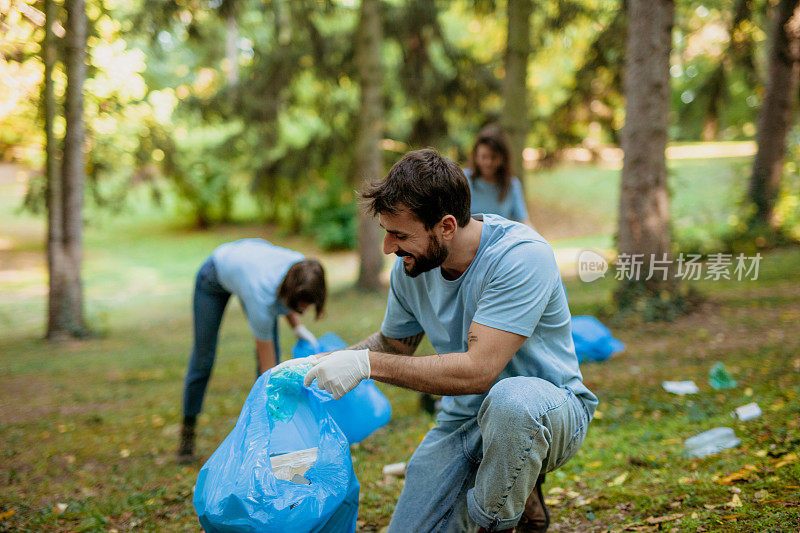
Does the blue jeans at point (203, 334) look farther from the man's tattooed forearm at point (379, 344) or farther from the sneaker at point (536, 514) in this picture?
the sneaker at point (536, 514)

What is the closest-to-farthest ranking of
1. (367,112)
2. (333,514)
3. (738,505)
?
(333,514) < (738,505) < (367,112)

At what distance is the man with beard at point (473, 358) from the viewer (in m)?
2.07

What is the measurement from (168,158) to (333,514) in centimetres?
1073

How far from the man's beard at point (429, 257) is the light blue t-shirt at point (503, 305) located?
0.38ft

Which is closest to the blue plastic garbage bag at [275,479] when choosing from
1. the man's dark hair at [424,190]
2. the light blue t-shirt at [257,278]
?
the man's dark hair at [424,190]

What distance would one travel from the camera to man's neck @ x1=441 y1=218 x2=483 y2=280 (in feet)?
7.41

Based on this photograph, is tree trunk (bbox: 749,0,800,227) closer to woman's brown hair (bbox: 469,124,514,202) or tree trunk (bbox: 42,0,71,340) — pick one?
woman's brown hair (bbox: 469,124,514,202)

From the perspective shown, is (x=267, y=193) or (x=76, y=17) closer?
(x=76, y=17)

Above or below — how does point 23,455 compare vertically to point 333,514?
below

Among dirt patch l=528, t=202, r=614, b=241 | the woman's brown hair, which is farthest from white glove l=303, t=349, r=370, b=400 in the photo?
dirt patch l=528, t=202, r=614, b=241

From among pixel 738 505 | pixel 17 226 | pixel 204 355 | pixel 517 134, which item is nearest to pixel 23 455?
pixel 204 355

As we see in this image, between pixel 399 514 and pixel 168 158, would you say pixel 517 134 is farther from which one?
pixel 399 514

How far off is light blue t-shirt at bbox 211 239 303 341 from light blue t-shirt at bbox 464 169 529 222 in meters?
1.70

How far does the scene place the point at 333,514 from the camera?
222 cm
